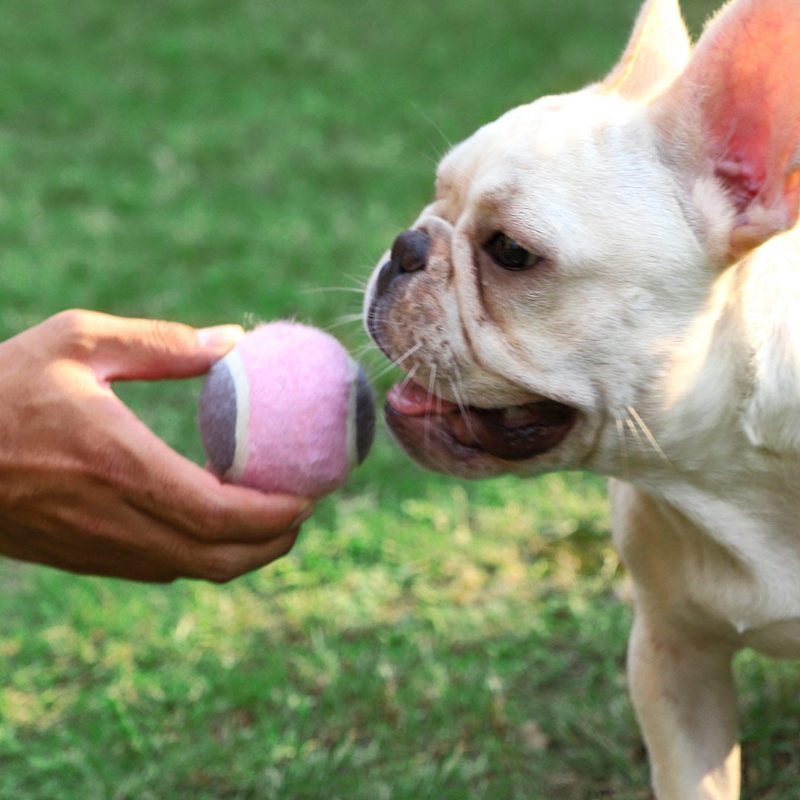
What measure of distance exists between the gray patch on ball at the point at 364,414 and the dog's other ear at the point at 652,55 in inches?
26.2

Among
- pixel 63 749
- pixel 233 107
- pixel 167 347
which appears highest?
pixel 167 347

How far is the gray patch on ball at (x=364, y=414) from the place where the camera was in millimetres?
2369

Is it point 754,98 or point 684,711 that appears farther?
point 684,711

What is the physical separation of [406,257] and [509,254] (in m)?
0.26

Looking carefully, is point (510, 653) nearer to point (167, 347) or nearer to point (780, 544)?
point (780, 544)

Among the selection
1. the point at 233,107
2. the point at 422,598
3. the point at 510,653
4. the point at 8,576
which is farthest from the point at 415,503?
the point at 233,107

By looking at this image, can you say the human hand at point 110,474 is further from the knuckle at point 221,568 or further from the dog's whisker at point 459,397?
the dog's whisker at point 459,397

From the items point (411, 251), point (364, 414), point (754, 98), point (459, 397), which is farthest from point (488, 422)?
point (754, 98)

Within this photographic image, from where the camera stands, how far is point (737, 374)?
6.98ft

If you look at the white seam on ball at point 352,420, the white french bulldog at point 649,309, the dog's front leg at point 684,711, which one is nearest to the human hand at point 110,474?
the white seam on ball at point 352,420

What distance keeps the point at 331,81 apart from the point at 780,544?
5.46 m

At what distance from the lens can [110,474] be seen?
2.14 m

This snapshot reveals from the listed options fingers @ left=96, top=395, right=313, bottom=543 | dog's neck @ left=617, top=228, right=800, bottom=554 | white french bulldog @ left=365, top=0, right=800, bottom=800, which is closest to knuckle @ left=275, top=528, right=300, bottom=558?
fingers @ left=96, top=395, right=313, bottom=543

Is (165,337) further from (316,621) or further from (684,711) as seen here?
(316,621)
